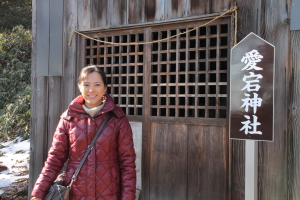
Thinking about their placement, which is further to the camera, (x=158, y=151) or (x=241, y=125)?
(x=158, y=151)

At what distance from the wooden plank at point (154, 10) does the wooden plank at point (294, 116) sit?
188cm

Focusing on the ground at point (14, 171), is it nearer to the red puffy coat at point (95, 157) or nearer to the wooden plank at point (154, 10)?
the red puffy coat at point (95, 157)

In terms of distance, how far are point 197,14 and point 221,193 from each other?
2568 millimetres

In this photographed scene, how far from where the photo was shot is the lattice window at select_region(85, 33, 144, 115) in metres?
4.38

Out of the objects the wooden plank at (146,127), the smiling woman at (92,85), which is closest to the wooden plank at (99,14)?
the wooden plank at (146,127)

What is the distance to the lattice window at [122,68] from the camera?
438 cm

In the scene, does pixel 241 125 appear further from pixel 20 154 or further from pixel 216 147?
pixel 20 154

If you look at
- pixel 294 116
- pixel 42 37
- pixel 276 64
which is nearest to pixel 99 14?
pixel 42 37

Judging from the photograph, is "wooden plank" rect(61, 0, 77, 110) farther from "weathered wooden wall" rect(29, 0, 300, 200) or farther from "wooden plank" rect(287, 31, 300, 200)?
"wooden plank" rect(287, 31, 300, 200)

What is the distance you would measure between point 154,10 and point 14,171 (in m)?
7.35

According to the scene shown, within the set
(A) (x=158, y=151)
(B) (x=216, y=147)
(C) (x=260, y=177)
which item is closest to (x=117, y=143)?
(A) (x=158, y=151)

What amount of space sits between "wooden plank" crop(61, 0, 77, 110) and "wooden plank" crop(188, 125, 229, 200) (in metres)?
2.34

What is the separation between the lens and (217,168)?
12.1 feet

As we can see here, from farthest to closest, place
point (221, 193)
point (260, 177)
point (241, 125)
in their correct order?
1. point (221, 193)
2. point (260, 177)
3. point (241, 125)
